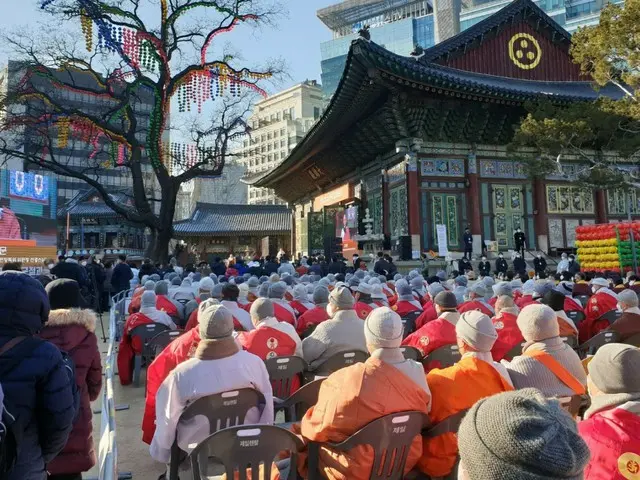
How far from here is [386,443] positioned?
2.86 m

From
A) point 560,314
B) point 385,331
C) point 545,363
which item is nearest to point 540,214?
point 560,314

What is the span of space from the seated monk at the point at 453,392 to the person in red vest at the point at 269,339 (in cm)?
184

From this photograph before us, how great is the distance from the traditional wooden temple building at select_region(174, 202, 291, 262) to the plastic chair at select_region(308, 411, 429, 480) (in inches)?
1546

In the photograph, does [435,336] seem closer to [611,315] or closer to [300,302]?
[300,302]

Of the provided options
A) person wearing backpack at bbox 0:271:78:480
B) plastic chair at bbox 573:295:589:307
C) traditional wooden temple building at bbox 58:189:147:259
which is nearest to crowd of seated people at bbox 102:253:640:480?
person wearing backpack at bbox 0:271:78:480

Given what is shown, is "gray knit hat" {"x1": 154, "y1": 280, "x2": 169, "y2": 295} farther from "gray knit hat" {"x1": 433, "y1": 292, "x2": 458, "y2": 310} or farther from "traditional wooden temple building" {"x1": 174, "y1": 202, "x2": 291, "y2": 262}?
"traditional wooden temple building" {"x1": 174, "y1": 202, "x2": 291, "y2": 262}

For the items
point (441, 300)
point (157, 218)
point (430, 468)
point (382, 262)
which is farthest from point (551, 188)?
point (430, 468)

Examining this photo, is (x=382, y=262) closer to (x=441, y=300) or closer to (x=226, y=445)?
(x=441, y=300)

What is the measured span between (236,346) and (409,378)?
117cm

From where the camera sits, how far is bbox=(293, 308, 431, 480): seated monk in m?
2.81

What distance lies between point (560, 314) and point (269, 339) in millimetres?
3966

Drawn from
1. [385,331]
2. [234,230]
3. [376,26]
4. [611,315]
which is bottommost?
[611,315]

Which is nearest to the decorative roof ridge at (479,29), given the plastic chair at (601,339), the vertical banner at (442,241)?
the vertical banner at (442,241)

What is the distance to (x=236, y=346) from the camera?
11.3 feet
